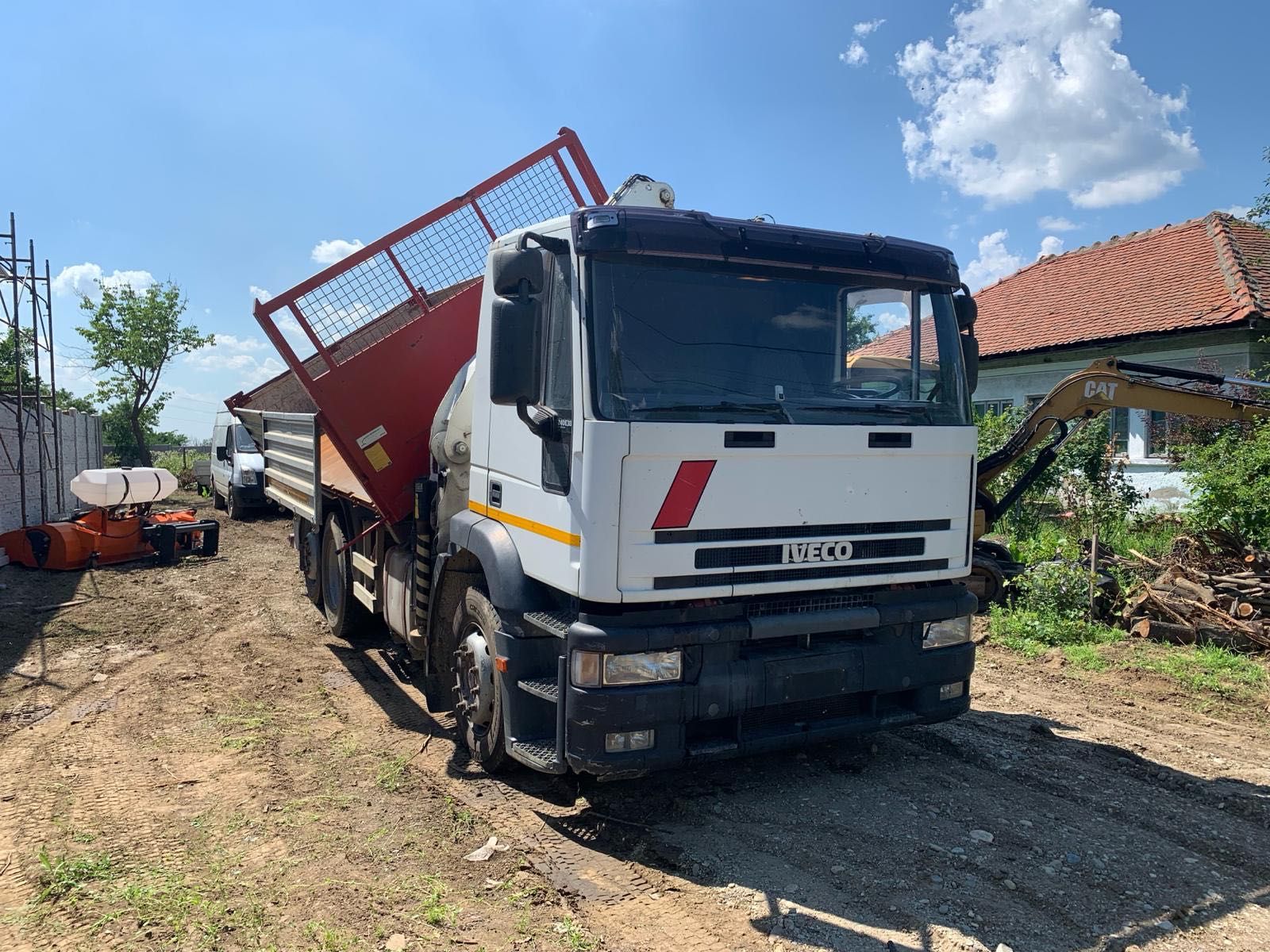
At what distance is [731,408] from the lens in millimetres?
3875

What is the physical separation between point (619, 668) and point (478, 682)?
1154 mm

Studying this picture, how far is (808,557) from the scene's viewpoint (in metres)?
4.02

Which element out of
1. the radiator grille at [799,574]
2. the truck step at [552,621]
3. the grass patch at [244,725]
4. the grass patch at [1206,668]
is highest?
the radiator grille at [799,574]

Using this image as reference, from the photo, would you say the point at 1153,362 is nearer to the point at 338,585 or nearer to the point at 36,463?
the point at 338,585

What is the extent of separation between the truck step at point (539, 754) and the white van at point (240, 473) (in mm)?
13929

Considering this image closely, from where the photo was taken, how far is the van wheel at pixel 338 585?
7.56m

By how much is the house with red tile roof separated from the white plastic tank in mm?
14138

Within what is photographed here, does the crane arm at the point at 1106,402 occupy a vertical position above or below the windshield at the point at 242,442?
above

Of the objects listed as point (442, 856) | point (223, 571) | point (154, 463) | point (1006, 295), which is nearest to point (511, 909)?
point (442, 856)

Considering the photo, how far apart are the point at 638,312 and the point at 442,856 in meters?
2.58

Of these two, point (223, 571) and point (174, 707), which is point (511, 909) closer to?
point (174, 707)

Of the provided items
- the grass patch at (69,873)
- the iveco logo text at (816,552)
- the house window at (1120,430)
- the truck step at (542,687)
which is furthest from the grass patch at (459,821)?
the house window at (1120,430)

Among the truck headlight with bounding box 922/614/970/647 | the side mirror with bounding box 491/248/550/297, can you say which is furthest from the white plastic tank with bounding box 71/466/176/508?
the truck headlight with bounding box 922/614/970/647

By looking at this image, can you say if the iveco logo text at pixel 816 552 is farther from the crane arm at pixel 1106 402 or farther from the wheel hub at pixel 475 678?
the crane arm at pixel 1106 402
